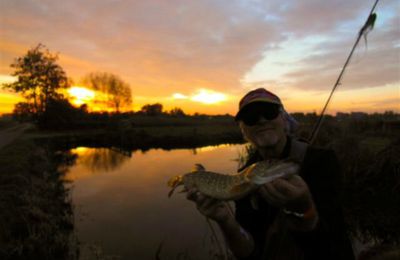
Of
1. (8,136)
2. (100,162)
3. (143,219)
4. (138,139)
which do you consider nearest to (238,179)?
(143,219)

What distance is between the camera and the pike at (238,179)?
84.1 inches

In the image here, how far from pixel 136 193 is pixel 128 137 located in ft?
85.7

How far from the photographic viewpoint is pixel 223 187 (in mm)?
2566

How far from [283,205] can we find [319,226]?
1.04 feet

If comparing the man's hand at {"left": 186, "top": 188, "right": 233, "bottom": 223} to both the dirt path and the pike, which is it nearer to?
the pike

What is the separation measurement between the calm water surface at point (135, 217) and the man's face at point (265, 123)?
18.0 feet

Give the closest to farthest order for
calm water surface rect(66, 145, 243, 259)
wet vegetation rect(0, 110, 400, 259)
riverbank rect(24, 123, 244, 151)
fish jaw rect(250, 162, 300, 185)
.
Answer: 1. fish jaw rect(250, 162, 300, 185)
2. wet vegetation rect(0, 110, 400, 259)
3. calm water surface rect(66, 145, 243, 259)
4. riverbank rect(24, 123, 244, 151)

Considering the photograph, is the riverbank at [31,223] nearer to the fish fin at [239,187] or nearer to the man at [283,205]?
the man at [283,205]

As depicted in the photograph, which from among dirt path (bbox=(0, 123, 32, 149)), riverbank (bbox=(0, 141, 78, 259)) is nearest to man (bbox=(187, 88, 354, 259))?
riverbank (bbox=(0, 141, 78, 259))

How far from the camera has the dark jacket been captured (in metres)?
2.14

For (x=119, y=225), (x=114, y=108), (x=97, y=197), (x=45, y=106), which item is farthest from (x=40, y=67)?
(x=119, y=225)

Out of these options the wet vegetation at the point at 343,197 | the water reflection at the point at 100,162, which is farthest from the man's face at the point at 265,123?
the water reflection at the point at 100,162

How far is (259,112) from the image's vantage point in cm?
264

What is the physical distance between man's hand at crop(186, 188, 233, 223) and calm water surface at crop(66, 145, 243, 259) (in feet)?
16.6
